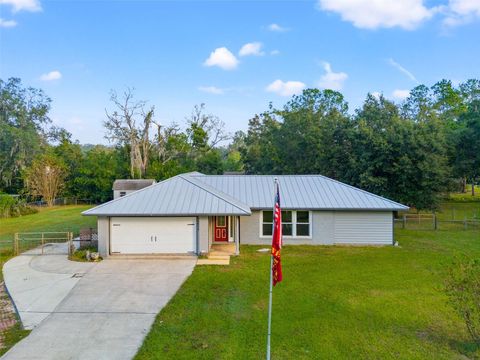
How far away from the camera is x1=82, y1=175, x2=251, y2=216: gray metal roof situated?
16.1m

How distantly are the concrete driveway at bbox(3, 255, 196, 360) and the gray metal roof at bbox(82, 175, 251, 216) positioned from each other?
6.63 ft

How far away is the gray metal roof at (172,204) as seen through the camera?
632 inches

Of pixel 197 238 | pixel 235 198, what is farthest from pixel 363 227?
pixel 197 238

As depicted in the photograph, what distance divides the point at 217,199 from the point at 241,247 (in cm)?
304

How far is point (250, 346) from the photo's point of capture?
8094mm

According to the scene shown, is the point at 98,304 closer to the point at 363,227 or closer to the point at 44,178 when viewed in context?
the point at 363,227

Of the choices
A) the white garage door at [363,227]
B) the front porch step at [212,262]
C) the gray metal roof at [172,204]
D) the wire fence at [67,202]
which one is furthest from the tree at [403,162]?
the wire fence at [67,202]

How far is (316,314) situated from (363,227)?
403 inches

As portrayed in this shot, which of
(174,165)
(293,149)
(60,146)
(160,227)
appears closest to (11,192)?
(60,146)

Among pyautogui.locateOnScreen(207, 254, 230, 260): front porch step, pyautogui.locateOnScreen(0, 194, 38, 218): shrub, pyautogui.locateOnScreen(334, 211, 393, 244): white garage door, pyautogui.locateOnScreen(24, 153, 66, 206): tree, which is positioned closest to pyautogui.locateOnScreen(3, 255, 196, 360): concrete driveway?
pyautogui.locateOnScreen(207, 254, 230, 260): front porch step

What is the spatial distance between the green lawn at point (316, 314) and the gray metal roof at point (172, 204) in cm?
233

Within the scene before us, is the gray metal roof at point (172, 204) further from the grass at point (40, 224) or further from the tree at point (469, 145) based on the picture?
the tree at point (469, 145)

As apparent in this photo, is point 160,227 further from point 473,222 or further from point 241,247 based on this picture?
point 473,222

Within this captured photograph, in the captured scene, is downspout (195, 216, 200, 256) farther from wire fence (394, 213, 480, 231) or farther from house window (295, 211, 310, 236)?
wire fence (394, 213, 480, 231)
